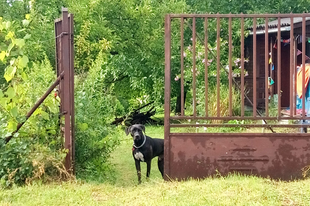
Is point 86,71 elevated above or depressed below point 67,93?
above

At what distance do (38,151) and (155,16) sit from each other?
8.35 m

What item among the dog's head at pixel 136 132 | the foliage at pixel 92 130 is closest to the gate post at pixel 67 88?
the foliage at pixel 92 130

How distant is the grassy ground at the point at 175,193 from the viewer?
16.1 feet

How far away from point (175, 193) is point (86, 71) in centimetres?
499

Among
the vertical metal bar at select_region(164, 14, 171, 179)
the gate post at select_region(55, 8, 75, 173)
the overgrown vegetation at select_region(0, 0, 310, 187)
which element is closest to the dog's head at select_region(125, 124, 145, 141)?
the overgrown vegetation at select_region(0, 0, 310, 187)

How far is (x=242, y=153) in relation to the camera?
6273 mm

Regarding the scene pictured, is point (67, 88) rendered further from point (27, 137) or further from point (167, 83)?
point (167, 83)

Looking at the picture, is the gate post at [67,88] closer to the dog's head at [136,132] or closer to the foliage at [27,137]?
the foliage at [27,137]

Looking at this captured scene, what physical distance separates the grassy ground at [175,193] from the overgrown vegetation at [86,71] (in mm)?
453

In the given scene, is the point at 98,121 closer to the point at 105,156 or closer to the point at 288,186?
the point at 105,156

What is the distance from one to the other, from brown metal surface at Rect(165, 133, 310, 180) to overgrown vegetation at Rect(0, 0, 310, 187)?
129 cm

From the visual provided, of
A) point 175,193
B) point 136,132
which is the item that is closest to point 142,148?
point 136,132

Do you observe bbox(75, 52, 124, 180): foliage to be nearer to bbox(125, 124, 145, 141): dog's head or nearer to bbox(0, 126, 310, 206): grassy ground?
bbox(125, 124, 145, 141): dog's head

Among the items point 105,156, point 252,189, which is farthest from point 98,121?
point 252,189
